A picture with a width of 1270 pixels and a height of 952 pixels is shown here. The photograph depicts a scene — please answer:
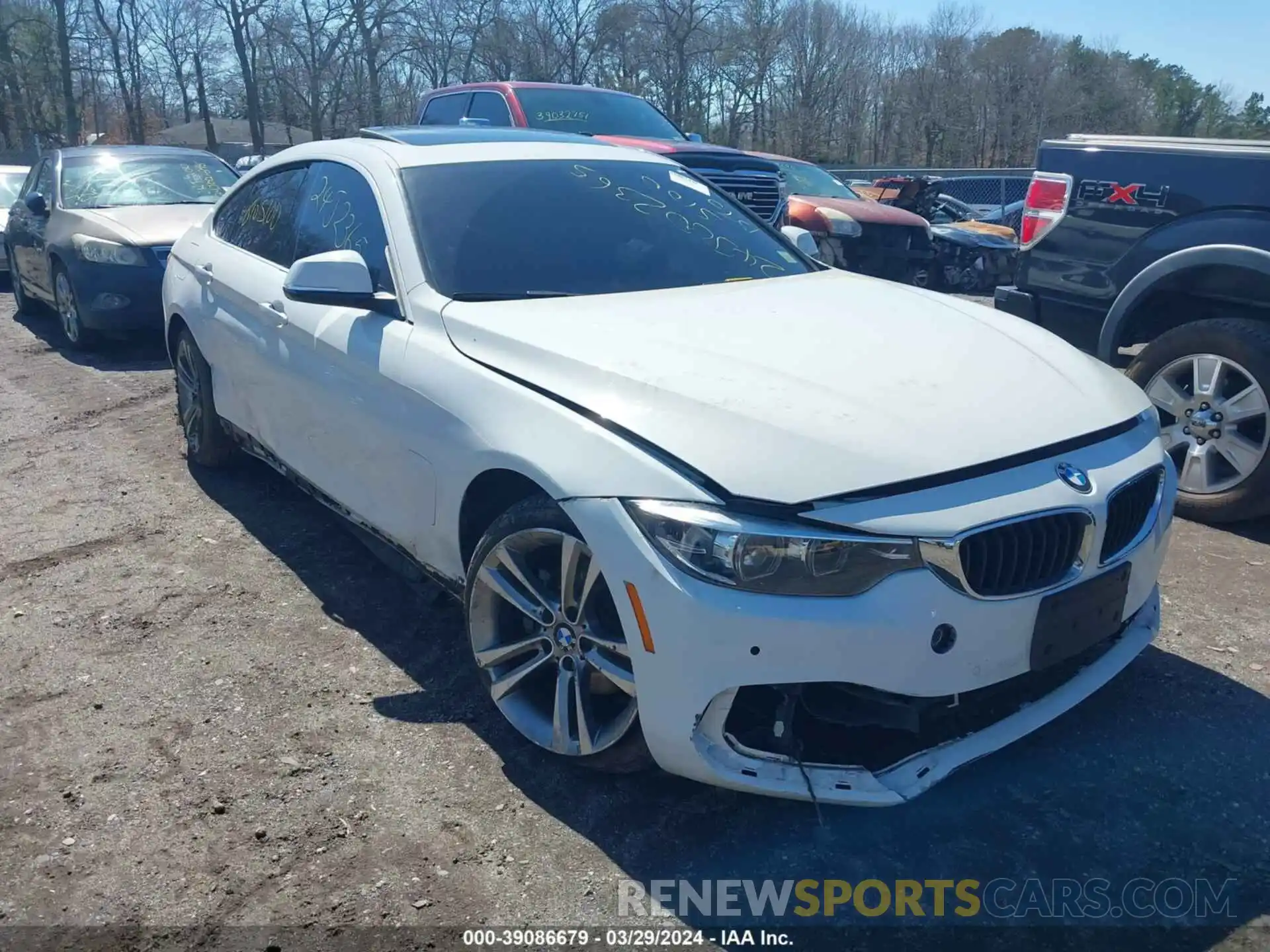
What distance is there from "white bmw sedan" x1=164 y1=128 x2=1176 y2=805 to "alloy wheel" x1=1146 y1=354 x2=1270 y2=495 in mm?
1599

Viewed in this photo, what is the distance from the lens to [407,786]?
9.71ft

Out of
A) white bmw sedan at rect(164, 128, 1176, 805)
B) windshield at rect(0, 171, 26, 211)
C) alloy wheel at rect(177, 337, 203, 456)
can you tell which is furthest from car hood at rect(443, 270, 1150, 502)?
windshield at rect(0, 171, 26, 211)

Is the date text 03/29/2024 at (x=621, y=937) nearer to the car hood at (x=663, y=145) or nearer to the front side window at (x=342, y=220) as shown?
the front side window at (x=342, y=220)

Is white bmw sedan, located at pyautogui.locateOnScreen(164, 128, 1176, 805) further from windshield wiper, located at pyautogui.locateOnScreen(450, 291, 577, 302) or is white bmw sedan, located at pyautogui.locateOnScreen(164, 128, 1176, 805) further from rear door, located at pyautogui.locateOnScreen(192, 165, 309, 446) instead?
rear door, located at pyautogui.locateOnScreen(192, 165, 309, 446)

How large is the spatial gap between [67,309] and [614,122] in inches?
204

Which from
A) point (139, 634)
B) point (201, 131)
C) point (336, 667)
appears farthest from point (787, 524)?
point (201, 131)

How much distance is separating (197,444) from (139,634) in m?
1.78

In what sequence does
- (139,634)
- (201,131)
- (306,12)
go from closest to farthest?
(139,634)
(306,12)
(201,131)

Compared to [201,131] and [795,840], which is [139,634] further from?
[201,131]

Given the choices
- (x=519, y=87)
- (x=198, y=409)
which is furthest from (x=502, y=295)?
(x=519, y=87)

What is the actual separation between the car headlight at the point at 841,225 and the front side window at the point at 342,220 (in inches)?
311

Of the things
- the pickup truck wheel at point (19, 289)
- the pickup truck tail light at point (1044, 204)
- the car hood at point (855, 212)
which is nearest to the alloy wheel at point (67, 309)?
the pickup truck wheel at point (19, 289)

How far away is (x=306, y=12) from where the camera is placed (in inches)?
2215

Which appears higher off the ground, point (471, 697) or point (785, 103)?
point (785, 103)
